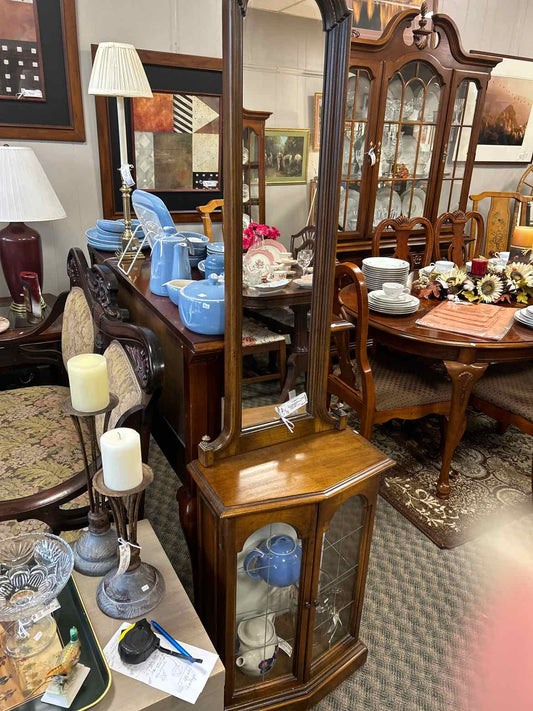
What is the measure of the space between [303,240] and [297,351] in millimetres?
276

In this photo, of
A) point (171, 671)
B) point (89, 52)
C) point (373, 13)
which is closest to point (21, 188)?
point (89, 52)

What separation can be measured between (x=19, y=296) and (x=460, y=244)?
8.76 ft

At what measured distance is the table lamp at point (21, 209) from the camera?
7.39 feet

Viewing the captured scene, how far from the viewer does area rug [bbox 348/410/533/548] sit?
84.2 inches

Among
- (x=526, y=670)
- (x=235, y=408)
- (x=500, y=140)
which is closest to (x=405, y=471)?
(x=235, y=408)

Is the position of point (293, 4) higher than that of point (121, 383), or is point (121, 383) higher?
point (293, 4)

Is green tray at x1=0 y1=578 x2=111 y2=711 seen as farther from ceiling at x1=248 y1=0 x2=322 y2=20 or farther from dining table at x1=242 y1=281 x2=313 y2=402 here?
ceiling at x1=248 y1=0 x2=322 y2=20

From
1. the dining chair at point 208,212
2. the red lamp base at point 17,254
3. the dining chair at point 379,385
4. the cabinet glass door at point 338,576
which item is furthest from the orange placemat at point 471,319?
the red lamp base at point 17,254

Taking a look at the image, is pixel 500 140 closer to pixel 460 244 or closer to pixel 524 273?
pixel 460 244

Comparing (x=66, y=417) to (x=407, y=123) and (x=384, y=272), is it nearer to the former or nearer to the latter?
(x=384, y=272)

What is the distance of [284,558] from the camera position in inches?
47.4

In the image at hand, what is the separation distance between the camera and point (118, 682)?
981mm

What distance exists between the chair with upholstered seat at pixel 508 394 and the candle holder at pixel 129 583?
165cm

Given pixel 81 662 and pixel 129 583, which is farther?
pixel 129 583
